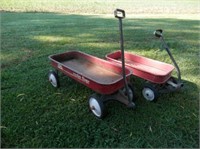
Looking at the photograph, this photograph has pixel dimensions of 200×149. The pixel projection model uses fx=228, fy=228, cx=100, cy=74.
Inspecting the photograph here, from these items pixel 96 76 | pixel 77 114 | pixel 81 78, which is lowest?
pixel 77 114

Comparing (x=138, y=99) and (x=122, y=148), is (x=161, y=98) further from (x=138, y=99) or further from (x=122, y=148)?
(x=122, y=148)

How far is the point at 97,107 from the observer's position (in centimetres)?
307

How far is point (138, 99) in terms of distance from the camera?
3.56 m

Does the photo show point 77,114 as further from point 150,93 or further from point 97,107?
point 150,93

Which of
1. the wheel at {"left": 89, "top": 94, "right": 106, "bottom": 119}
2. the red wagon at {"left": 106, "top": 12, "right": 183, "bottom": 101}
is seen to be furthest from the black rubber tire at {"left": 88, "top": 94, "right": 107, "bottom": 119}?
the red wagon at {"left": 106, "top": 12, "right": 183, "bottom": 101}

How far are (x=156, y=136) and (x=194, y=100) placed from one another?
3.72 ft

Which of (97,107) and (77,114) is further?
(77,114)

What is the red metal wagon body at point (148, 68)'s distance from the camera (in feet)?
11.2

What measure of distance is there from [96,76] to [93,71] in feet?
0.62

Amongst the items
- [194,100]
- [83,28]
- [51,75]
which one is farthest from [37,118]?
[83,28]

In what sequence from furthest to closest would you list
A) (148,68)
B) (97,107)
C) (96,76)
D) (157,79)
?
(148,68), (96,76), (157,79), (97,107)

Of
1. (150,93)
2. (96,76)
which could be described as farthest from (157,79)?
(96,76)

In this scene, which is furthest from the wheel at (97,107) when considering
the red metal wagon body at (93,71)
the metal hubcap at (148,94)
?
the metal hubcap at (148,94)

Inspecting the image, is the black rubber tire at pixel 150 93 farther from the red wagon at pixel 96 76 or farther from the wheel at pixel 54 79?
the wheel at pixel 54 79
